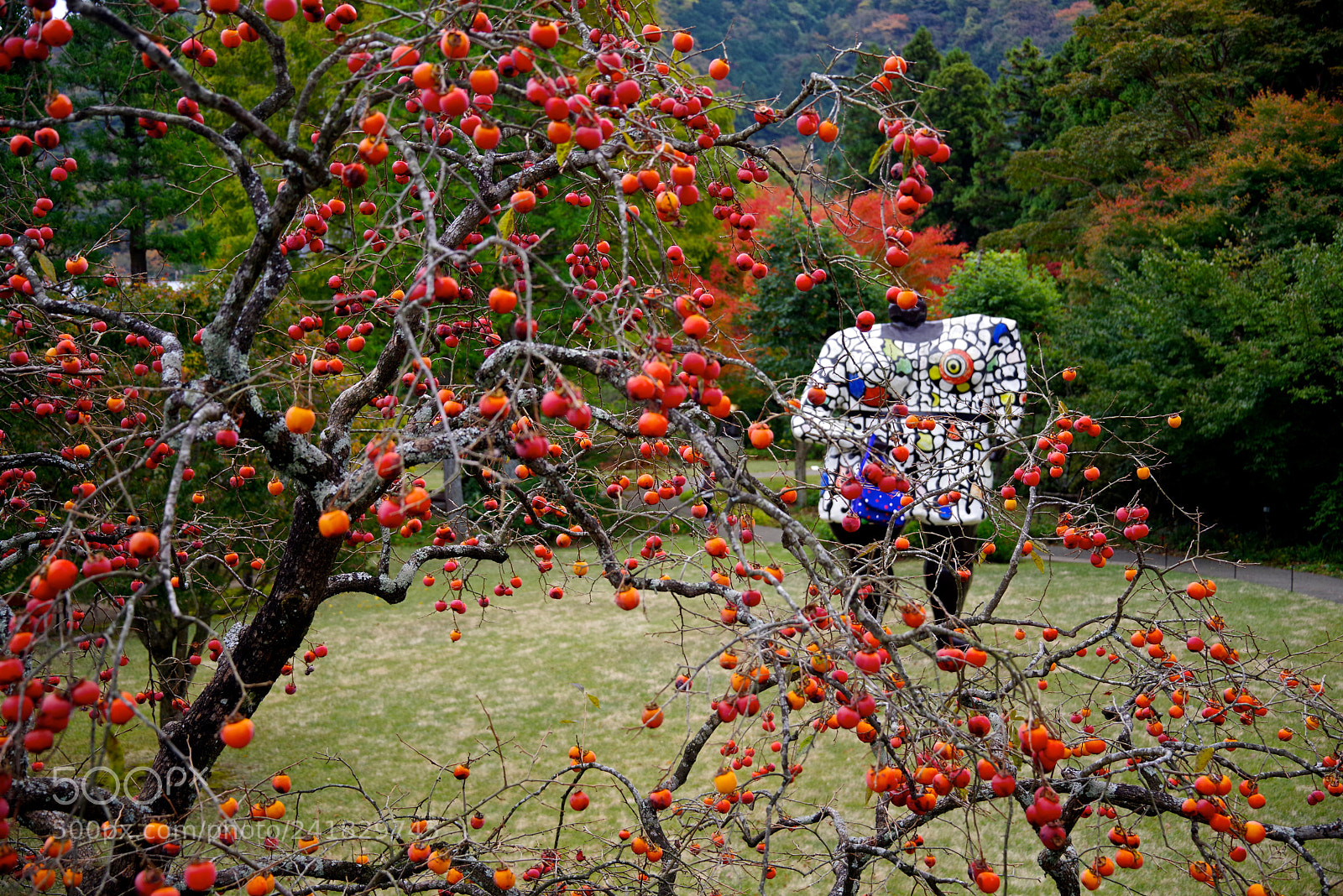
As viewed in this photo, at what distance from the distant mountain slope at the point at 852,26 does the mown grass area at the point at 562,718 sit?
78.7 ft

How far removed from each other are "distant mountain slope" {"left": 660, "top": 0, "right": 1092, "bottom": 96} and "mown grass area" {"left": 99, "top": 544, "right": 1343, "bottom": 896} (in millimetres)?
23995

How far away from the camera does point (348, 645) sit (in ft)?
22.4

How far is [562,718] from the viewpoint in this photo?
532cm

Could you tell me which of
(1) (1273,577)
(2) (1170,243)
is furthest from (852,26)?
(1) (1273,577)

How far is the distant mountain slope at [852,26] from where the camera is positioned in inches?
1148

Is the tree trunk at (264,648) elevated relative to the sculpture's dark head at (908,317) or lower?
lower

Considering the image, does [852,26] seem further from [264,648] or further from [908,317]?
[264,648]

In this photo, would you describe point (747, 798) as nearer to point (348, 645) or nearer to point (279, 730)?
point (279, 730)

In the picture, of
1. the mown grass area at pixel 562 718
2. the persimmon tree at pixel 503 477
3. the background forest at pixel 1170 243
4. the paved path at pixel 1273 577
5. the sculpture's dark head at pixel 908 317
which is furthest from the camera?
the background forest at pixel 1170 243

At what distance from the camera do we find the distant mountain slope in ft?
95.7

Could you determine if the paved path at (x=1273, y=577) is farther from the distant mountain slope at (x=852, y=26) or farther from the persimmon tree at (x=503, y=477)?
the distant mountain slope at (x=852, y=26)

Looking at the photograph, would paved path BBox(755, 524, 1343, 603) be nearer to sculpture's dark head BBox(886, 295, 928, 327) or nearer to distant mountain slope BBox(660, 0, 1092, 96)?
sculpture's dark head BBox(886, 295, 928, 327)

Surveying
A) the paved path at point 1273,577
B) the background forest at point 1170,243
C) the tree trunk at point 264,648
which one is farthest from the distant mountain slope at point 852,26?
the tree trunk at point 264,648


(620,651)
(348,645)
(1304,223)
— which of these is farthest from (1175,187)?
(348,645)
